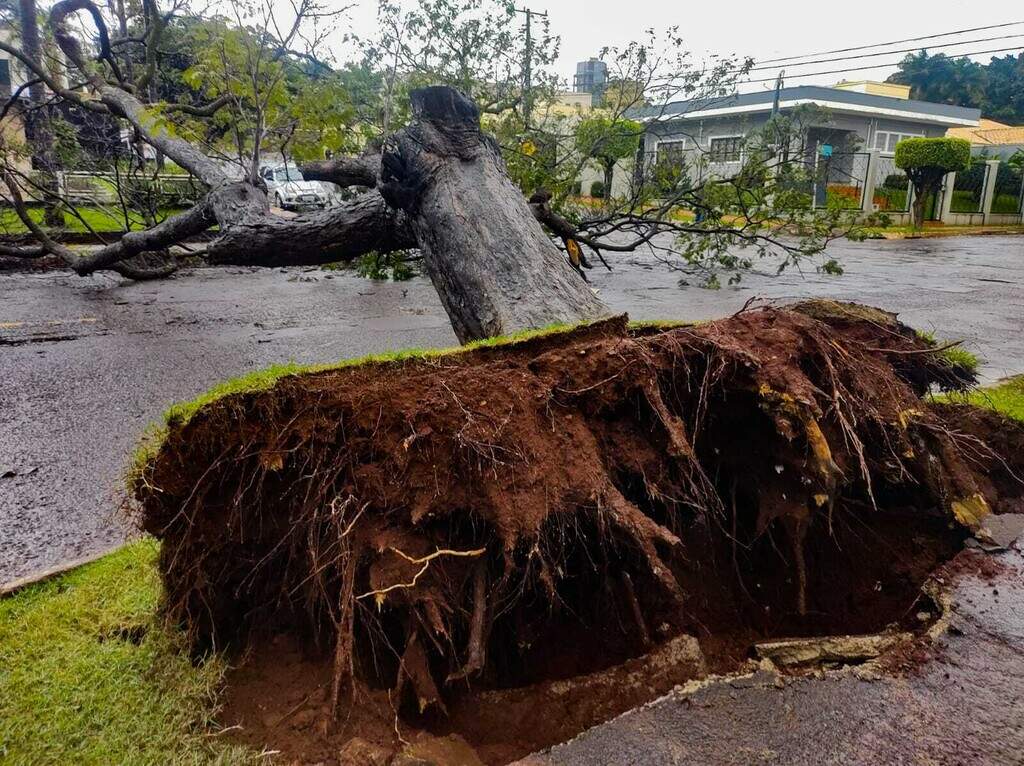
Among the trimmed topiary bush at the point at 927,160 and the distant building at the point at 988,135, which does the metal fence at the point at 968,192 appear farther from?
the distant building at the point at 988,135

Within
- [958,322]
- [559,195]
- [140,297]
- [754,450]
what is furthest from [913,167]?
[754,450]

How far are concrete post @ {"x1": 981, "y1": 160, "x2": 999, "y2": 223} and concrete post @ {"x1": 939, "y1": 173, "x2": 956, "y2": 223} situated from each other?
133 cm

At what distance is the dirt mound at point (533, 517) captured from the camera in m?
2.04

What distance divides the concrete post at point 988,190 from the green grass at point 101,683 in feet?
107

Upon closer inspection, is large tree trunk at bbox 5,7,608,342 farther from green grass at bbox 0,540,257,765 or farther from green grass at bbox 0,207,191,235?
green grass at bbox 0,207,191,235

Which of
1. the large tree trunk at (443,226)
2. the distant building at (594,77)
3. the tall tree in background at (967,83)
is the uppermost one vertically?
the tall tree in background at (967,83)

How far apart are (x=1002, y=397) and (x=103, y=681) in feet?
17.3

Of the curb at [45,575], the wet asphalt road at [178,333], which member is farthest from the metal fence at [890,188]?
the curb at [45,575]

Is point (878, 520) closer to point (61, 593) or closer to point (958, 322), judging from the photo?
point (61, 593)

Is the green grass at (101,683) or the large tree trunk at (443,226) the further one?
the large tree trunk at (443,226)

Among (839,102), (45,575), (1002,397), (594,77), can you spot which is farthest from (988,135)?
(45,575)

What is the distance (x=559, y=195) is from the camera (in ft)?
26.1

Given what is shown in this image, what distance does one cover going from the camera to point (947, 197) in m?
26.9

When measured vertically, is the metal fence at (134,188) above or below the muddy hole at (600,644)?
above
